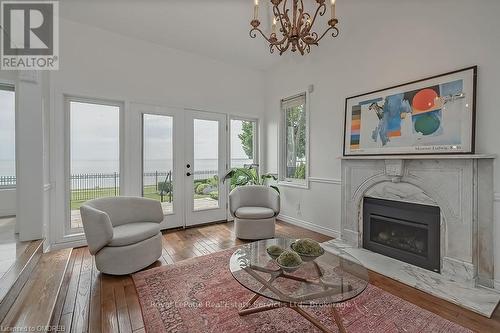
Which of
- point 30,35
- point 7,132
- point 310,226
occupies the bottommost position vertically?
point 310,226

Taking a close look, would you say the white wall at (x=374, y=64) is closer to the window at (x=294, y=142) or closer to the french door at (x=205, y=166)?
the window at (x=294, y=142)

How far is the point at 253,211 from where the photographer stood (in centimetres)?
350

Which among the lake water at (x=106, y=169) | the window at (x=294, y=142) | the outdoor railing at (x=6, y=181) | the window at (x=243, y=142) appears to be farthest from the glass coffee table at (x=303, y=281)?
the outdoor railing at (x=6, y=181)

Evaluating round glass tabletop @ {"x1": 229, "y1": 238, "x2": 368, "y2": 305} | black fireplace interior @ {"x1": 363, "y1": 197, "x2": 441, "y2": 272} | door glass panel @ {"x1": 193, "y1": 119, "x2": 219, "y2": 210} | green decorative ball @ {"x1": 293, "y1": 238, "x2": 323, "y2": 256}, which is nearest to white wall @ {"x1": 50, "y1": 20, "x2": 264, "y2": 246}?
door glass panel @ {"x1": 193, "y1": 119, "x2": 219, "y2": 210}

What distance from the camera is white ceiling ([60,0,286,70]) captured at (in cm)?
285

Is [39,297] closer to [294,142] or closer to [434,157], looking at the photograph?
[434,157]

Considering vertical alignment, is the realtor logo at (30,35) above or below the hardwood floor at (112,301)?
above

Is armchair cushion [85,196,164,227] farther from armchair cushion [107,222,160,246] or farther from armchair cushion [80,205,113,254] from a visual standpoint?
armchair cushion [80,205,113,254]

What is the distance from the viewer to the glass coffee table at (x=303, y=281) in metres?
1.43


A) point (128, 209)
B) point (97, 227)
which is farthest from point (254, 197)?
point (97, 227)

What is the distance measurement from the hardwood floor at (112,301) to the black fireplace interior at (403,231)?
562 millimetres

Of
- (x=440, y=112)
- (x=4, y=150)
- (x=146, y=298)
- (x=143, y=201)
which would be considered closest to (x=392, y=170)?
(x=440, y=112)

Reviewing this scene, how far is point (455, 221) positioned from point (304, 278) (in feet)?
6.03

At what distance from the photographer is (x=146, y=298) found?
203cm
